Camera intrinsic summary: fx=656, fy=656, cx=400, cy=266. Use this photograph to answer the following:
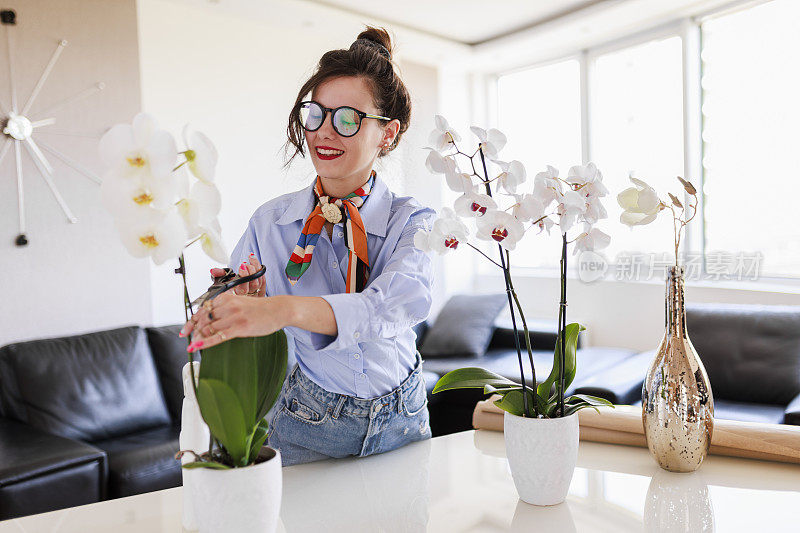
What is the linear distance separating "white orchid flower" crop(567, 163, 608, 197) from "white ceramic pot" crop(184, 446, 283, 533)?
597 mm

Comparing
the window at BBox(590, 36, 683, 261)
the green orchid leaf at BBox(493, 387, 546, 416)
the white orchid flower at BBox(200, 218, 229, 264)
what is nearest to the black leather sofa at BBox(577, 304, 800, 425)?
the window at BBox(590, 36, 683, 261)

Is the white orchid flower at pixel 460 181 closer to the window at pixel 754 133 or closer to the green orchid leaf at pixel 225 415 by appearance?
the green orchid leaf at pixel 225 415

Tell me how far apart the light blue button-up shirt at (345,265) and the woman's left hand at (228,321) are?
0.34m

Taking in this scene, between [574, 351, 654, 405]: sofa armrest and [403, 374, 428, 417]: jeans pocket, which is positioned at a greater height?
[403, 374, 428, 417]: jeans pocket

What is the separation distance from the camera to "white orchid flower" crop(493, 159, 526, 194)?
3.14 feet

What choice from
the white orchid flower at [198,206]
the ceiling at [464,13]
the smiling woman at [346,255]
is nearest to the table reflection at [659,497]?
the smiling woman at [346,255]

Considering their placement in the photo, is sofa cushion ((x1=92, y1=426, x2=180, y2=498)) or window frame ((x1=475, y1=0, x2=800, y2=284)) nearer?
sofa cushion ((x1=92, y1=426, x2=180, y2=498))

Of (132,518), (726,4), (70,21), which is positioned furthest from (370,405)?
(726,4)

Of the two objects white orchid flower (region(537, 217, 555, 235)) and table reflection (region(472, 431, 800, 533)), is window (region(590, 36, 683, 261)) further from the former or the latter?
white orchid flower (region(537, 217, 555, 235))

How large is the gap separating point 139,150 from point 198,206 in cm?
8

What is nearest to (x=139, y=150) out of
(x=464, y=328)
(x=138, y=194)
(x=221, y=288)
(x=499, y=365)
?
(x=138, y=194)

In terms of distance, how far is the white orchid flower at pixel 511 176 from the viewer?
958mm

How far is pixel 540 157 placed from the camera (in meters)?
5.62

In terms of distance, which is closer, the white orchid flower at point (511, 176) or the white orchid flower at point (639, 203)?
the white orchid flower at point (511, 176)
